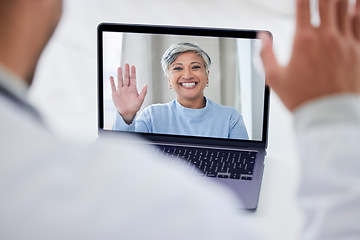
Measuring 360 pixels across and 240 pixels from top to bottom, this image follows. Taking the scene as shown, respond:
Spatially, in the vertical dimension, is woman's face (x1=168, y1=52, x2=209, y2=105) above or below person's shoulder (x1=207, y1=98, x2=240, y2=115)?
above

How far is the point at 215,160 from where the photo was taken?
0.92 m

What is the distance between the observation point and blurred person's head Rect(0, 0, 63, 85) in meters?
0.31

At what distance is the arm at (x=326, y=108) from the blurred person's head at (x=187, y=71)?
1.68ft

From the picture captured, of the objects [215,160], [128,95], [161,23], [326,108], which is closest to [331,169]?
[326,108]

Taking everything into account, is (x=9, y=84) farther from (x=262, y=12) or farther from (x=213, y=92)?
(x=262, y=12)

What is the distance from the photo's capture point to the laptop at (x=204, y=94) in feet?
3.10

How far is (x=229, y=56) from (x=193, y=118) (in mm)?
133

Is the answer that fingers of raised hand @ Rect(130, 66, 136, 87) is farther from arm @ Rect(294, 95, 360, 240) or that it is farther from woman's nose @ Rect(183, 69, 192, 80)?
arm @ Rect(294, 95, 360, 240)

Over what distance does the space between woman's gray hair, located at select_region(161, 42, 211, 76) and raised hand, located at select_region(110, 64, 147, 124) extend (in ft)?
0.20

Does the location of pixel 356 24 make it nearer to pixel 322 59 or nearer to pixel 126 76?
pixel 322 59

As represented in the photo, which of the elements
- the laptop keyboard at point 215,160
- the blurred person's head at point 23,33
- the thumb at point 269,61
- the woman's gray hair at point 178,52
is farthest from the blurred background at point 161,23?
the blurred person's head at point 23,33

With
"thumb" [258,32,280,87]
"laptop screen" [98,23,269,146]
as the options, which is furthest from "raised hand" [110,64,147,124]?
"thumb" [258,32,280,87]

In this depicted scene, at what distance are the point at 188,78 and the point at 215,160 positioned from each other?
170 millimetres

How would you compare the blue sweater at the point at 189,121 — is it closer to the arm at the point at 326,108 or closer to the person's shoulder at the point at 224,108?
the person's shoulder at the point at 224,108
